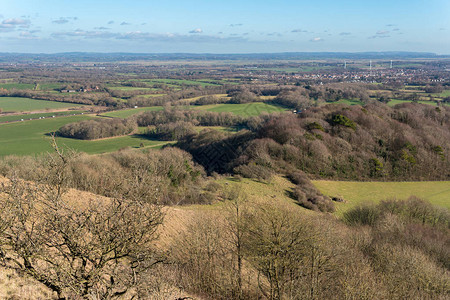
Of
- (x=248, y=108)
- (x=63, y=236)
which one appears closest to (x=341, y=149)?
(x=63, y=236)

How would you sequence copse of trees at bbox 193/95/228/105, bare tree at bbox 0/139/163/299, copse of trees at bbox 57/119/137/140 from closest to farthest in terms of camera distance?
bare tree at bbox 0/139/163/299
copse of trees at bbox 57/119/137/140
copse of trees at bbox 193/95/228/105

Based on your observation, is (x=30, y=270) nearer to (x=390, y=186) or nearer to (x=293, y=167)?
(x=293, y=167)

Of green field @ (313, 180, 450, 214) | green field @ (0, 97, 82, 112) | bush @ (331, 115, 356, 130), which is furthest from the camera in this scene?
green field @ (0, 97, 82, 112)

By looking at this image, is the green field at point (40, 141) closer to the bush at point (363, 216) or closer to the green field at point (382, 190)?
the green field at point (382, 190)

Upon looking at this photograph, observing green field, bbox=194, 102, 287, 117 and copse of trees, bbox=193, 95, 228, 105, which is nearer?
green field, bbox=194, 102, 287, 117

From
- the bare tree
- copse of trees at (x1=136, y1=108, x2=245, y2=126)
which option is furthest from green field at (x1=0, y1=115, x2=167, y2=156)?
the bare tree

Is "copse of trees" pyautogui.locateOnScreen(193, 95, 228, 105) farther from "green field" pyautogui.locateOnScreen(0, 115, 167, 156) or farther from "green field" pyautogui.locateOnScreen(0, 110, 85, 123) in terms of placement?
"green field" pyautogui.locateOnScreen(0, 110, 85, 123)

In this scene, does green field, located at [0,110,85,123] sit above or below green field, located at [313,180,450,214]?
above

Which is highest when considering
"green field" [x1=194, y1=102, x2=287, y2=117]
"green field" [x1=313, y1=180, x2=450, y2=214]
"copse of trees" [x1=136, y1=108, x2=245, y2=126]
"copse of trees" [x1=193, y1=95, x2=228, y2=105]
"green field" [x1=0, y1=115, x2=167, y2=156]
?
"copse of trees" [x1=193, y1=95, x2=228, y2=105]

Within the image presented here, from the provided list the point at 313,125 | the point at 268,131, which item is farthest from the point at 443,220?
the point at 268,131
